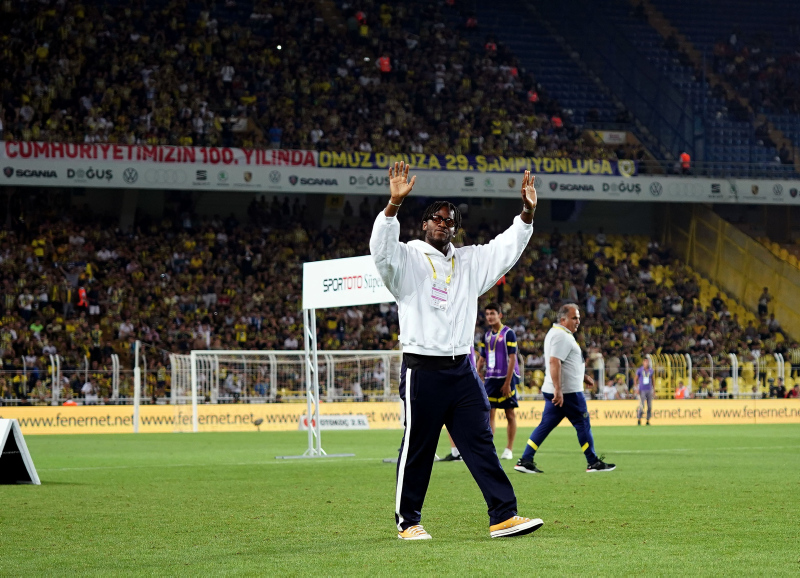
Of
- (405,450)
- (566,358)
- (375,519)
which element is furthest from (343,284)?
(405,450)

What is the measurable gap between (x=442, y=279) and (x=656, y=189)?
3686 cm

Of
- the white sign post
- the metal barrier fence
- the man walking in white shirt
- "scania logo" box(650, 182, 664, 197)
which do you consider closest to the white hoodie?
the man walking in white shirt

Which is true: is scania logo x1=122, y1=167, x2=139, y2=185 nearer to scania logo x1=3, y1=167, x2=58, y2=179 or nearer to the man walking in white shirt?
scania logo x1=3, y1=167, x2=58, y2=179

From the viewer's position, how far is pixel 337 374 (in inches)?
1236

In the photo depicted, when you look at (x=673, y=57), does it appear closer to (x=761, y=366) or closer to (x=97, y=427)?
(x=761, y=366)

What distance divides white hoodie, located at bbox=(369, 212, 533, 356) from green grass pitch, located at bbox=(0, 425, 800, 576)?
1.28 metres

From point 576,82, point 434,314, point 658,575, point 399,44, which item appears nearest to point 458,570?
point 658,575

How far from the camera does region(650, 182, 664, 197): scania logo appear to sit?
43031 millimetres

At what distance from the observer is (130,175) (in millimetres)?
37375

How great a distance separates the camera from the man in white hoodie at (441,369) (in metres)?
7.51

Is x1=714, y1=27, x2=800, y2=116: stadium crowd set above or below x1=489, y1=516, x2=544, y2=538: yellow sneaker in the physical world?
above

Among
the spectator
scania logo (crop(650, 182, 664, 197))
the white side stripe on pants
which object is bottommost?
the white side stripe on pants

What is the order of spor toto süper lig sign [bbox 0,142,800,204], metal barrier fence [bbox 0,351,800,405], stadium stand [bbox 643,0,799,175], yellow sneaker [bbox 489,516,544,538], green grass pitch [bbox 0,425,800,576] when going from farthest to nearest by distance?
1. stadium stand [bbox 643,0,799,175]
2. spor toto süper lig sign [bbox 0,142,800,204]
3. metal barrier fence [bbox 0,351,800,405]
4. yellow sneaker [bbox 489,516,544,538]
5. green grass pitch [bbox 0,425,800,576]

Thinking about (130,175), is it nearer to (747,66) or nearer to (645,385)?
(645,385)
